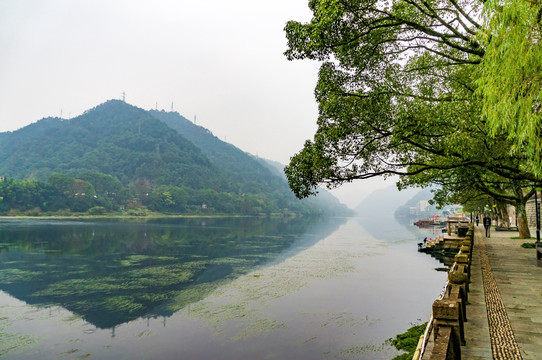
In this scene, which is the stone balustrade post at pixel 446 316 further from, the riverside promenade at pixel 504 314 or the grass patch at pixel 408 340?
the grass patch at pixel 408 340

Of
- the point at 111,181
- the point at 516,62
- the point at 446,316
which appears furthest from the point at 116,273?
the point at 111,181

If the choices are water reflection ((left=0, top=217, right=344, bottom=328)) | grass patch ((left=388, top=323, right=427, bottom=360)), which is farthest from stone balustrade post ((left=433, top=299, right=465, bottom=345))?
water reflection ((left=0, top=217, right=344, bottom=328))

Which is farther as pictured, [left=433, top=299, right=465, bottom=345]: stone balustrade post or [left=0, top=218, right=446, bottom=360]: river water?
[left=0, top=218, right=446, bottom=360]: river water

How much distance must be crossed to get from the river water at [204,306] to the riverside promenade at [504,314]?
12.9 feet

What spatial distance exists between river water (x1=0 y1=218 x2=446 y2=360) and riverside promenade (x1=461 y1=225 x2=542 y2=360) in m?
3.94

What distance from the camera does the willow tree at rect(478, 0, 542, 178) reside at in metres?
6.91

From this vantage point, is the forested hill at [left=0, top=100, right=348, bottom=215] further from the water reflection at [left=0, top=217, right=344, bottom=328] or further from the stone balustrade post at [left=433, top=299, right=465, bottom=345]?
the stone balustrade post at [left=433, top=299, right=465, bottom=345]

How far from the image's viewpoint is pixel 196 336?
44.3 ft

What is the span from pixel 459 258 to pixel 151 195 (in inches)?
5575

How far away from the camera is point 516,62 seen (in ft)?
23.3

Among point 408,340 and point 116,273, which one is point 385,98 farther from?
point 116,273

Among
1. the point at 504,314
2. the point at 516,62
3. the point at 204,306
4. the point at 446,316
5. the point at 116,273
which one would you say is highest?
the point at 516,62

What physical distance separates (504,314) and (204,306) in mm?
A: 13245

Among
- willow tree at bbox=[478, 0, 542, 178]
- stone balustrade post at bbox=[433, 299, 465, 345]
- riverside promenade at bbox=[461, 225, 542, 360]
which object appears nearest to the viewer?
stone balustrade post at bbox=[433, 299, 465, 345]
